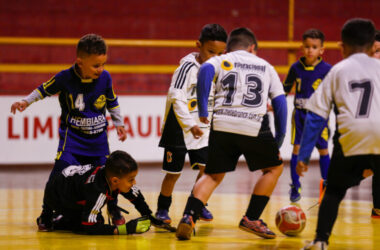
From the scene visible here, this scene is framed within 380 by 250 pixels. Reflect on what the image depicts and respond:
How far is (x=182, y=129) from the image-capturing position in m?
6.17

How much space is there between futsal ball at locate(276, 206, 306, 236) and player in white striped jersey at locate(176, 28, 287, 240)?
0.12m

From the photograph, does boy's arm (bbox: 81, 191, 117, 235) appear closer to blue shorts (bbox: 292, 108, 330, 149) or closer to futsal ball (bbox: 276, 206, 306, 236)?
futsal ball (bbox: 276, 206, 306, 236)

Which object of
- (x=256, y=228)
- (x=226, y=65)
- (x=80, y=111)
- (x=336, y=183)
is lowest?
(x=256, y=228)

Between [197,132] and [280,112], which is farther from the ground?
[280,112]

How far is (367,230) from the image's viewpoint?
5.72 m

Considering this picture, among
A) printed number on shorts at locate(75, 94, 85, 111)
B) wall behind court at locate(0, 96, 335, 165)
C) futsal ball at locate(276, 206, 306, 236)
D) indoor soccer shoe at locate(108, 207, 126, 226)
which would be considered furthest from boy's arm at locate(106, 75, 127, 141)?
wall behind court at locate(0, 96, 335, 165)

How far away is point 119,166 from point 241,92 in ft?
3.76

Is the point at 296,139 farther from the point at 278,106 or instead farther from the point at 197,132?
the point at 197,132

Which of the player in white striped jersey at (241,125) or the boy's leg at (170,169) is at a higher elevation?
the player in white striped jersey at (241,125)

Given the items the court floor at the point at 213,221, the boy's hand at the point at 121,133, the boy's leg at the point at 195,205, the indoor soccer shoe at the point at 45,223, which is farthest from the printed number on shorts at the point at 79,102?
the boy's leg at the point at 195,205

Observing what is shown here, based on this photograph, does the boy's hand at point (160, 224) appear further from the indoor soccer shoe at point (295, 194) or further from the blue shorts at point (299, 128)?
the blue shorts at point (299, 128)

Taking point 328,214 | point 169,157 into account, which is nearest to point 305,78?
point 169,157

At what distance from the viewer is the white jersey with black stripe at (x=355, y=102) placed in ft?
14.1

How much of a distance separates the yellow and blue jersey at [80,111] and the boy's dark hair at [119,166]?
2.14ft
